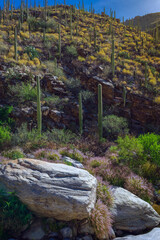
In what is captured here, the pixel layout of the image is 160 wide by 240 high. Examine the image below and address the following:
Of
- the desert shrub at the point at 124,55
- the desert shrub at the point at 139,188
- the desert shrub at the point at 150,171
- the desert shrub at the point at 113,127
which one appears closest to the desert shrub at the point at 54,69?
the desert shrub at the point at 113,127

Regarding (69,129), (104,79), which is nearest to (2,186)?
(69,129)

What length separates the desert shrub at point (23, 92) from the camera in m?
11.3

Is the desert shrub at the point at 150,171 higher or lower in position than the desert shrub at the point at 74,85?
lower

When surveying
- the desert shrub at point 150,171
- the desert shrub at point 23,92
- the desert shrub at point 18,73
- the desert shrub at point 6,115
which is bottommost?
the desert shrub at point 150,171

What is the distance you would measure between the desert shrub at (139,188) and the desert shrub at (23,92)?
8943mm

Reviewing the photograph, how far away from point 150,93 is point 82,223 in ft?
44.0

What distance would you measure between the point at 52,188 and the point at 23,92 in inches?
353

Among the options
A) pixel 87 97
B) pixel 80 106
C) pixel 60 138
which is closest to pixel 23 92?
pixel 80 106

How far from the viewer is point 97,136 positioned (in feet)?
35.8

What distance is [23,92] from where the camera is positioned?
37.1ft

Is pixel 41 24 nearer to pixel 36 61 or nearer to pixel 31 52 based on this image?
pixel 31 52

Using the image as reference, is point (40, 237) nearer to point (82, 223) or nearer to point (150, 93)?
point (82, 223)

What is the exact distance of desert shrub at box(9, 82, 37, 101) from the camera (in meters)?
11.3

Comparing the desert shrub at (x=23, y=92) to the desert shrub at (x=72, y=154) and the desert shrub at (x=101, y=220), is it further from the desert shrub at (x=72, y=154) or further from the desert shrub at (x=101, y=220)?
the desert shrub at (x=101, y=220)
